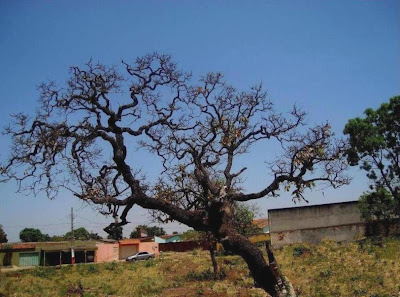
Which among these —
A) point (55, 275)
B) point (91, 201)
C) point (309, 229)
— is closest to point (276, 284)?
point (91, 201)

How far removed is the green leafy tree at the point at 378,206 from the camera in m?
32.5

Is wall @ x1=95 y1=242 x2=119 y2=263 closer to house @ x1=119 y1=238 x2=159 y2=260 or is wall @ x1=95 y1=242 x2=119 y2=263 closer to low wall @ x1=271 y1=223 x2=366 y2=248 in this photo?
house @ x1=119 y1=238 x2=159 y2=260

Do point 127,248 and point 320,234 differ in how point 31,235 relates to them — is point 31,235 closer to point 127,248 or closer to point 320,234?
point 127,248

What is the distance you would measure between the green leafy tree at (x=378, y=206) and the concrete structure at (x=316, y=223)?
662 millimetres

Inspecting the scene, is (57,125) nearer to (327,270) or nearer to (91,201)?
(91,201)

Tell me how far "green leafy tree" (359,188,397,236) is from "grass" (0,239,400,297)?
4.95m

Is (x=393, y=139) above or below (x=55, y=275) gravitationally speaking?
above

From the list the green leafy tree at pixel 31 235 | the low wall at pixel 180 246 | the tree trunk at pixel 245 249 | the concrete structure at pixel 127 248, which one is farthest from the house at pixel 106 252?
the tree trunk at pixel 245 249

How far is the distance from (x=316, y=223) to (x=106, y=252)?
124 ft

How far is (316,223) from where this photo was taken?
32.8m

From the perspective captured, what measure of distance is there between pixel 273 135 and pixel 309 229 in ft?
77.2

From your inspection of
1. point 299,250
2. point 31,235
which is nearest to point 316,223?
point 299,250

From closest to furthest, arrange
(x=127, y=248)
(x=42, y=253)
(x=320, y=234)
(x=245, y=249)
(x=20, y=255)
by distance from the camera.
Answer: (x=245, y=249) < (x=320, y=234) < (x=20, y=255) < (x=42, y=253) < (x=127, y=248)

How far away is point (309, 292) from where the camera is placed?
1581cm
